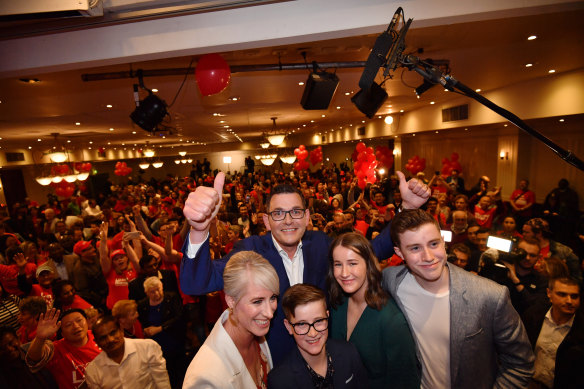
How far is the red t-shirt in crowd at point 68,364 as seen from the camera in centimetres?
233

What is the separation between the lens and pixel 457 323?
1523 mm

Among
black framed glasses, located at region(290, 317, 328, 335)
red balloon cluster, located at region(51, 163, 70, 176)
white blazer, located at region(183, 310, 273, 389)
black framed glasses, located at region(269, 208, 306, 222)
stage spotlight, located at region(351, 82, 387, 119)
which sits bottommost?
white blazer, located at region(183, 310, 273, 389)

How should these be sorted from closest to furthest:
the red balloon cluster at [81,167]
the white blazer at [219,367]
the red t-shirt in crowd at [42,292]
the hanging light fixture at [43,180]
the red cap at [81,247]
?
the white blazer at [219,367]
the red t-shirt in crowd at [42,292]
the red cap at [81,247]
the hanging light fixture at [43,180]
the red balloon cluster at [81,167]

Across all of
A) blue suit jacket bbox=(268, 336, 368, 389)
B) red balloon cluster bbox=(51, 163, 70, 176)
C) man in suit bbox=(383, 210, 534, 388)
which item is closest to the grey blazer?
man in suit bbox=(383, 210, 534, 388)

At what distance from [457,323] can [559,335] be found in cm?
137

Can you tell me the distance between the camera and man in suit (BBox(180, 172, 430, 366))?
1410 mm

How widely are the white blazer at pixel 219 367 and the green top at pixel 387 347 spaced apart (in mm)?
629

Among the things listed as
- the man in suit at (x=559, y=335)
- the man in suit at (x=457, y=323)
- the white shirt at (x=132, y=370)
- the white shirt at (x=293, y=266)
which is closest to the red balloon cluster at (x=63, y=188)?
the white shirt at (x=132, y=370)

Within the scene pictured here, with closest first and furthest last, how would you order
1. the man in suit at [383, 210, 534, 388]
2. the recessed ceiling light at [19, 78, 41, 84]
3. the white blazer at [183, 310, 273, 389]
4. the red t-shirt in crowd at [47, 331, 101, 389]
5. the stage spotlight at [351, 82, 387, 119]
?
the white blazer at [183, 310, 273, 389], the man in suit at [383, 210, 534, 388], the red t-shirt in crowd at [47, 331, 101, 389], the stage spotlight at [351, 82, 387, 119], the recessed ceiling light at [19, 78, 41, 84]

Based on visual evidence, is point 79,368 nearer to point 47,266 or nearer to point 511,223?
point 47,266

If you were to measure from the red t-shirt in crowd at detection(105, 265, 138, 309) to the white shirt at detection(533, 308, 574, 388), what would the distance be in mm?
4141

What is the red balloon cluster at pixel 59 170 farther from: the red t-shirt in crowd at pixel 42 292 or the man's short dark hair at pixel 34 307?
the man's short dark hair at pixel 34 307

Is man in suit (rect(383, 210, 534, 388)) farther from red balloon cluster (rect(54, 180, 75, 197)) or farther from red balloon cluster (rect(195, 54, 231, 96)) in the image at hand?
red balloon cluster (rect(54, 180, 75, 197))

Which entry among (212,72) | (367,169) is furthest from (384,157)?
(212,72)
